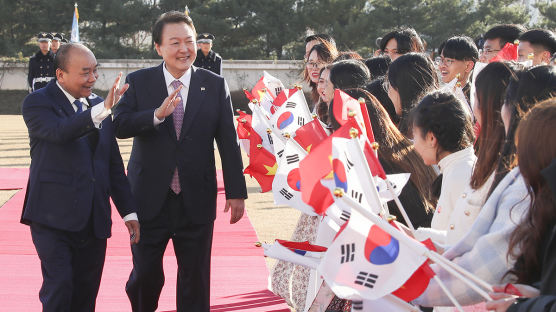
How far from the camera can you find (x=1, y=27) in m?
26.2

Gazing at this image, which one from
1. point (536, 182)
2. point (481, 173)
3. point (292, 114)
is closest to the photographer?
point (536, 182)

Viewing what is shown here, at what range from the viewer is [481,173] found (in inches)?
88.6

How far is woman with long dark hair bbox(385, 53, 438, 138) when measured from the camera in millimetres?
3436

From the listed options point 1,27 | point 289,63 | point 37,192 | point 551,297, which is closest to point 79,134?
point 37,192

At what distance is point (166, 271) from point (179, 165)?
54.9 inches

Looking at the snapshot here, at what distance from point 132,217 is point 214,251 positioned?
74.6 inches

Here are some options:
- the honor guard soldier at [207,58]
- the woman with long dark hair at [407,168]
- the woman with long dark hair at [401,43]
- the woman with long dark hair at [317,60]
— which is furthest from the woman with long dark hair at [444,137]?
the honor guard soldier at [207,58]

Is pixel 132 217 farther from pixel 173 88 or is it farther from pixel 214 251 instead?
pixel 214 251

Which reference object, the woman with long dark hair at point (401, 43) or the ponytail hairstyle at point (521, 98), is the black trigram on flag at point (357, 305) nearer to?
the ponytail hairstyle at point (521, 98)

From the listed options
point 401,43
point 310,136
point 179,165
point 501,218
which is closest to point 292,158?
point 310,136

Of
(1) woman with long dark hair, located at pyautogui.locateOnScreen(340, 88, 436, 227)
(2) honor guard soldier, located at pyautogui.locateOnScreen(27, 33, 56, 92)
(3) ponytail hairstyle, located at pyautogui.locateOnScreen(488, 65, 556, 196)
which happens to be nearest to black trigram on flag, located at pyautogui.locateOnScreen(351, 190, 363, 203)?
(3) ponytail hairstyle, located at pyautogui.locateOnScreen(488, 65, 556, 196)

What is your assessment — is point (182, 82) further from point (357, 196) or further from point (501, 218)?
point (501, 218)

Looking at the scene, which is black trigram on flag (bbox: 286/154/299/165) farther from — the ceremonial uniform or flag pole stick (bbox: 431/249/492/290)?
the ceremonial uniform

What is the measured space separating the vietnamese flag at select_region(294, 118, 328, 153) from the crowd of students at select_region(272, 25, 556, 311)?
0.74 feet
